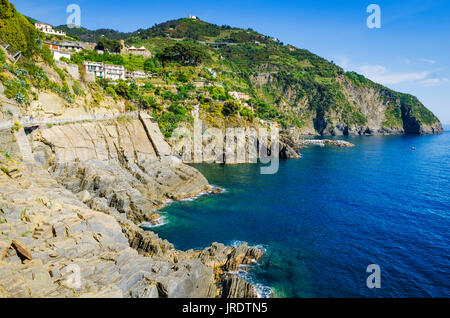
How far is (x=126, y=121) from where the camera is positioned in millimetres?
58719

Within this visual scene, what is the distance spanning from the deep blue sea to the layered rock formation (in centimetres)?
438

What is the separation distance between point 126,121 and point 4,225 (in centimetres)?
4028

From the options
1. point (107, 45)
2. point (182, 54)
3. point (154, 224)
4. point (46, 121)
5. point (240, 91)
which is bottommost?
point (154, 224)

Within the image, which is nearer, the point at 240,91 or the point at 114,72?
the point at 114,72

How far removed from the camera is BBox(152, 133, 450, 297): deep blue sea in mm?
26312

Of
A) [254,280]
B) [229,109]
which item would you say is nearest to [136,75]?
[229,109]

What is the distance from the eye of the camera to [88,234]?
2317 cm

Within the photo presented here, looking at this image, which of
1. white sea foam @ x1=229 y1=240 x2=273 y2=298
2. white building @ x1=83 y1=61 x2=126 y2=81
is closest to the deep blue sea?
white sea foam @ x1=229 y1=240 x2=273 y2=298

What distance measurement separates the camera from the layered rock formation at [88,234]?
17.6m

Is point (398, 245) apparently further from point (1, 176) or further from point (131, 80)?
point (131, 80)

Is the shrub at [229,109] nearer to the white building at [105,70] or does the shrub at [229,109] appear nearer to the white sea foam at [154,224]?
the white building at [105,70]

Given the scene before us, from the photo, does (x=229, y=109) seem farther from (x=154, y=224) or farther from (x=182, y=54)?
(x=154, y=224)

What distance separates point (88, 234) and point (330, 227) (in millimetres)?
29746

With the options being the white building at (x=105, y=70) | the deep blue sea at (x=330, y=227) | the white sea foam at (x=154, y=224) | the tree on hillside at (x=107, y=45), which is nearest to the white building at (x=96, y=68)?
the white building at (x=105, y=70)
